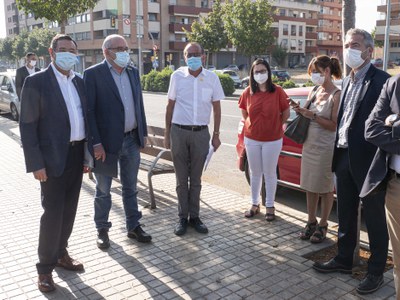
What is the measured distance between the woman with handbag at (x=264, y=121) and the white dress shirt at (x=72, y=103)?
6.86 ft

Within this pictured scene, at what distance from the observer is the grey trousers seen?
492 centimetres

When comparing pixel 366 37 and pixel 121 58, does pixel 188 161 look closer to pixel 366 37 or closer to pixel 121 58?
pixel 121 58

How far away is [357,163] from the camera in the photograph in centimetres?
361

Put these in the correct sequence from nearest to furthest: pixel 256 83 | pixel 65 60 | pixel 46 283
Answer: pixel 46 283 < pixel 65 60 < pixel 256 83

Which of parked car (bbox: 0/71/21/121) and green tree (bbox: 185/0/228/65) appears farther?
green tree (bbox: 185/0/228/65)

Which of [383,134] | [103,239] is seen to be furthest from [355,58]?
[103,239]

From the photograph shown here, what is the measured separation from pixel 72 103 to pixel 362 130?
97.6 inches

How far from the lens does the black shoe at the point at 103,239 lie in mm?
4543

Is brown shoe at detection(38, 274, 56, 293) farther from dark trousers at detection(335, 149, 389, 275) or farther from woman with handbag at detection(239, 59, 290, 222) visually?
woman with handbag at detection(239, 59, 290, 222)

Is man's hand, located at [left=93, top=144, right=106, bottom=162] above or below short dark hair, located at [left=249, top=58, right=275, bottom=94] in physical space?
below

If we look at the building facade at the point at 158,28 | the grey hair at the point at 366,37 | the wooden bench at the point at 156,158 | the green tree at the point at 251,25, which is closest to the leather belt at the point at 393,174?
the grey hair at the point at 366,37

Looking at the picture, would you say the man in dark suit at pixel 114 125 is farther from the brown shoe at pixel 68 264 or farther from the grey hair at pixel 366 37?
the grey hair at pixel 366 37

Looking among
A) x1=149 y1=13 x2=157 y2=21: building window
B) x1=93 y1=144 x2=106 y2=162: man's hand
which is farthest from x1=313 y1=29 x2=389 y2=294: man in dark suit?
x1=149 y1=13 x2=157 y2=21: building window

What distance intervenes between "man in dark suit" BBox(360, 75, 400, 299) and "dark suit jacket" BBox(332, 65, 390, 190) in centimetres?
47
